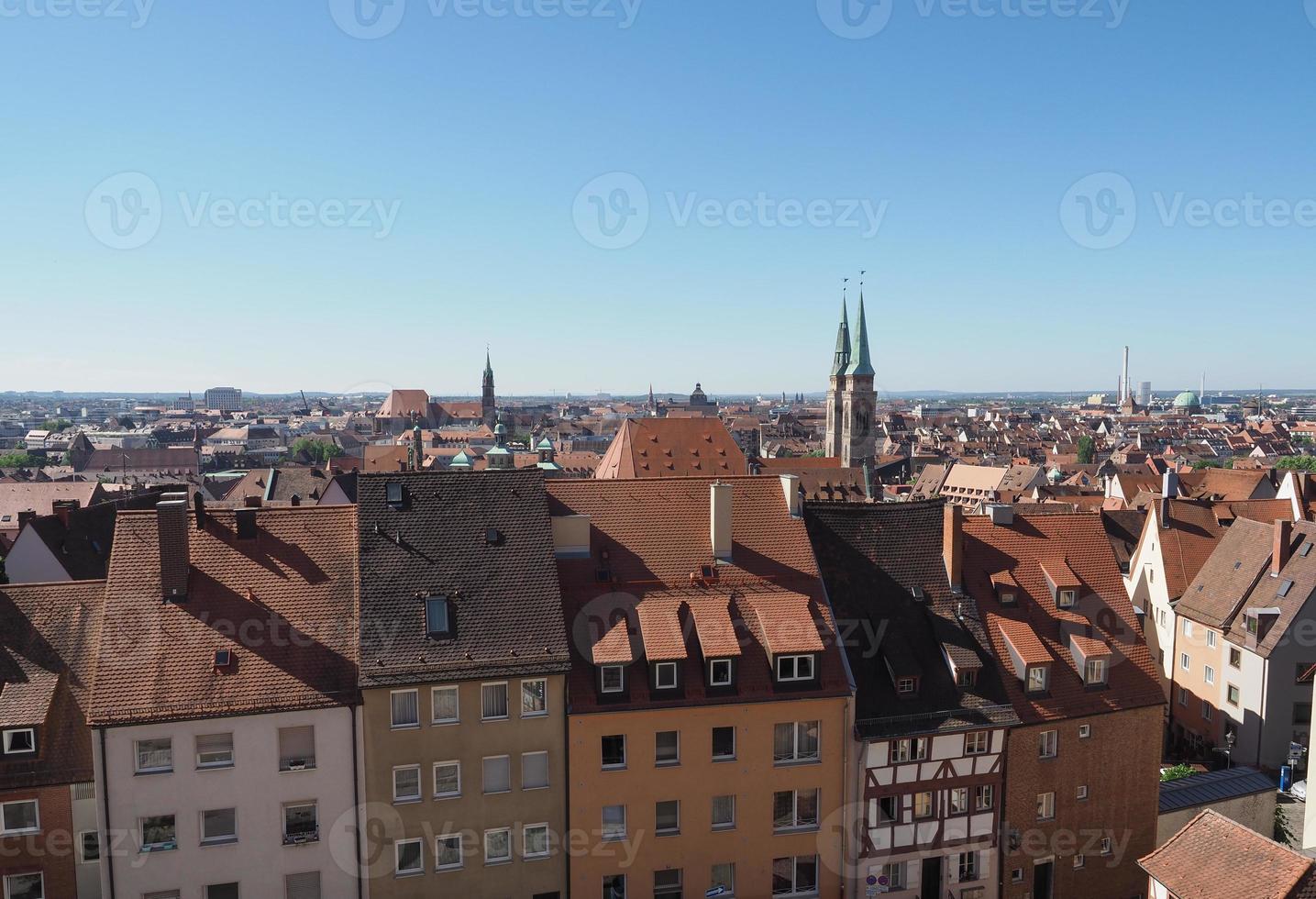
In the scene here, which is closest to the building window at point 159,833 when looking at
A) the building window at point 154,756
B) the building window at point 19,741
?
the building window at point 154,756

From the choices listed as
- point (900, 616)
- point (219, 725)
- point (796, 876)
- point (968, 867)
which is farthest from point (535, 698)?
point (968, 867)

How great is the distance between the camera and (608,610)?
26.6m

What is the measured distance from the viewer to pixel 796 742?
86.2ft

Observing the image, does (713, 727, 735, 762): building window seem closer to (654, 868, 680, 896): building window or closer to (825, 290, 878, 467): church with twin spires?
(654, 868, 680, 896): building window

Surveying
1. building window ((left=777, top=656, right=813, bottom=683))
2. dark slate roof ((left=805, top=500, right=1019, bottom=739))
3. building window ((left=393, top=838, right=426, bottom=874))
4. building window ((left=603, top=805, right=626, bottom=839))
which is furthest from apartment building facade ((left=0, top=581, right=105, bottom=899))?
dark slate roof ((left=805, top=500, right=1019, bottom=739))

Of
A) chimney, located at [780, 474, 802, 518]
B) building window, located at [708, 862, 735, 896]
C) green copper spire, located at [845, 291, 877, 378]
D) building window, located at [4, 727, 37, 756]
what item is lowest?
building window, located at [708, 862, 735, 896]

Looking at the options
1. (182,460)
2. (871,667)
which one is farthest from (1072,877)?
(182,460)

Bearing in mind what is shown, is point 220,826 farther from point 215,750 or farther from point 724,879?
point 724,879

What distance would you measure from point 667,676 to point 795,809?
5570 millimetres

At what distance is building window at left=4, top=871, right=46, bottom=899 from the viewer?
73.6 ft

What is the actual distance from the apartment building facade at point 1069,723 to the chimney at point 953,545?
0.67 metres

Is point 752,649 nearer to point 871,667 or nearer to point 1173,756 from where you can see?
point 871,667

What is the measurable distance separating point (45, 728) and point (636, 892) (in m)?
16.1

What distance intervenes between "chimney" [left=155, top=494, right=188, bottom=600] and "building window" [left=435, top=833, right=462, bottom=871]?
962 cm
